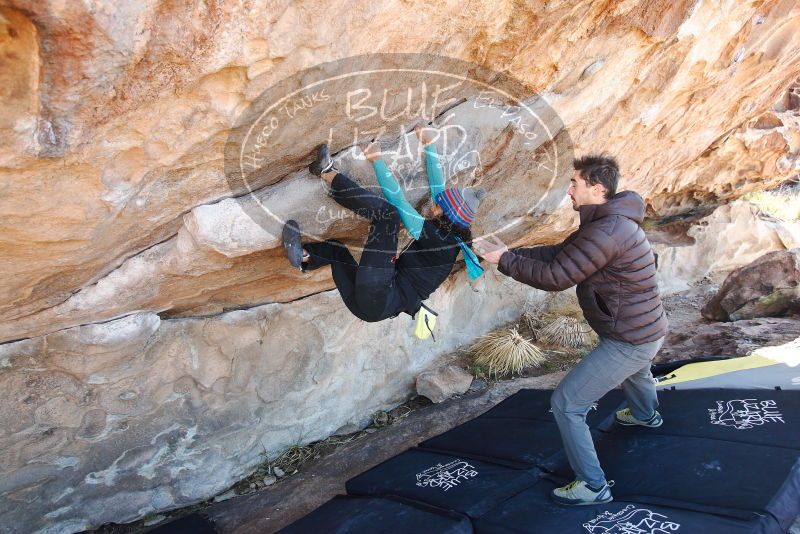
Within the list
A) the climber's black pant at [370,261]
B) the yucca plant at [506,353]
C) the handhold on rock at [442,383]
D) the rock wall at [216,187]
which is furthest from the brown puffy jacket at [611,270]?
the yucca plant at [506,353]

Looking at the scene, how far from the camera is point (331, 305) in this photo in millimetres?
4301

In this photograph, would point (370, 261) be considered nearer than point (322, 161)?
No

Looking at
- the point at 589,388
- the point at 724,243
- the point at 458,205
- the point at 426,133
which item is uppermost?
the point at 426,133

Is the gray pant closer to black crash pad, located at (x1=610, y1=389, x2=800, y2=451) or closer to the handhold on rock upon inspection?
black crash pad, located at (x1=610, y1=389, x2=800, y2=451)

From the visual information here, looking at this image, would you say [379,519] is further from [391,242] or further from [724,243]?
[724,243]

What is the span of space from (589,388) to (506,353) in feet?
9.04

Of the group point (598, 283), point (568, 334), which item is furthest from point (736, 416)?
point (568, 334)

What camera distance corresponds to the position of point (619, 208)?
8.46 ft

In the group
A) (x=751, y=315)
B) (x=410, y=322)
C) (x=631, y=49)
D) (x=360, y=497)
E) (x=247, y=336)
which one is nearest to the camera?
(x=631, y=49)

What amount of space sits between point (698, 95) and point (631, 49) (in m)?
1.38

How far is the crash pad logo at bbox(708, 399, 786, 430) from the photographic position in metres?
3.27

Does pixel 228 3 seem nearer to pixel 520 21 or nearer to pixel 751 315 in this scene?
pixel 520 21

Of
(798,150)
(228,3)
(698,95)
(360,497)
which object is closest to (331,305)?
(360,497)

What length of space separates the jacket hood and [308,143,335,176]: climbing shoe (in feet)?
3.85
